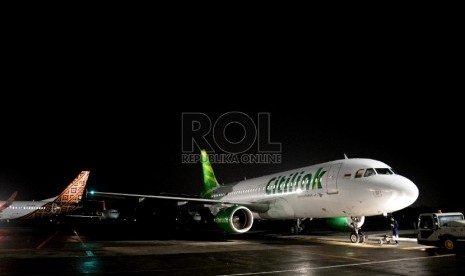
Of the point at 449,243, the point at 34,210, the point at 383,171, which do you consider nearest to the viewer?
the point at 449,243

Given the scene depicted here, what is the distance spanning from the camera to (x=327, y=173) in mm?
18922

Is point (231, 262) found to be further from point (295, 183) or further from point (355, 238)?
point (295, 183)

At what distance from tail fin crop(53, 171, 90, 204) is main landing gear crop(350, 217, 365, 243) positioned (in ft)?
106

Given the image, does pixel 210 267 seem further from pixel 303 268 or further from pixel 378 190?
pixel 378 190

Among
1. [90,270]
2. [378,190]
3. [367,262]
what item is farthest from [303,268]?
[378,190]

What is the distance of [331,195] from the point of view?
59.6 ft

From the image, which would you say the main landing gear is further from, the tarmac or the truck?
the tarmac

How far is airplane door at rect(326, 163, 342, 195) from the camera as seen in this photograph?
712 inches

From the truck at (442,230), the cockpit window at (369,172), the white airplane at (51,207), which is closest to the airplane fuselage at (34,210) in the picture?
the white airplane at (51,207)

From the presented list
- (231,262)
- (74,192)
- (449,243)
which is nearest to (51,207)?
(74,192)

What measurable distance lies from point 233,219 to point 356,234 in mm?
6878

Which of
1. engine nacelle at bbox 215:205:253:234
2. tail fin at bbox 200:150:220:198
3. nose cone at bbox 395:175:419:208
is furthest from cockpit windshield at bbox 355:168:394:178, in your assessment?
tail fin at bbox 200:150:220:198

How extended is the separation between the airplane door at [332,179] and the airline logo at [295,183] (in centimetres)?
48

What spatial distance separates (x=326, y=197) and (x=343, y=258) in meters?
6.47
